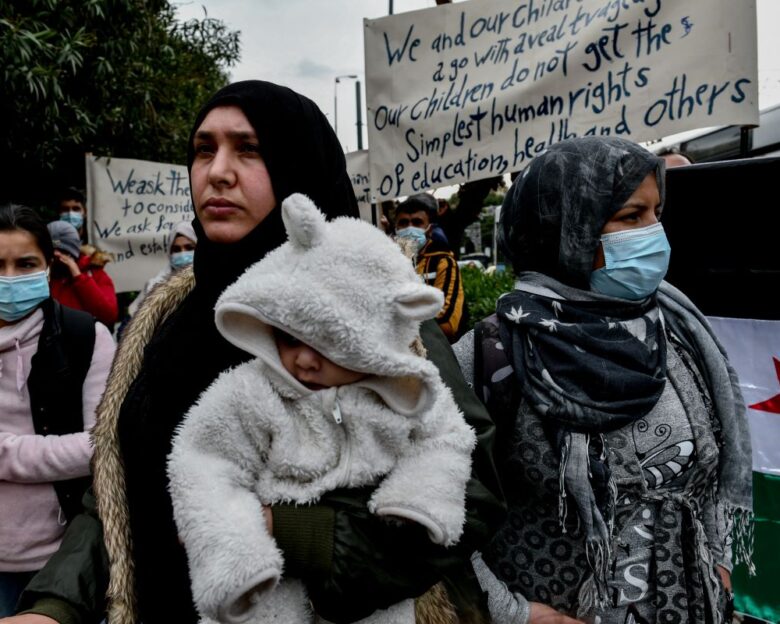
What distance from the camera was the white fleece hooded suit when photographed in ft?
3.54

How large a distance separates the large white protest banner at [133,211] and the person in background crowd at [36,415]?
3.75 metres

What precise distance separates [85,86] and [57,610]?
6965 mm

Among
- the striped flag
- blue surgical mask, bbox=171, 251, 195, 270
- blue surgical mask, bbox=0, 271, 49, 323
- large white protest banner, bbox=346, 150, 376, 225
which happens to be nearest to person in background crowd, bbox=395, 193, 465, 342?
large white protest banner, bbox=346, 150, 376, 225

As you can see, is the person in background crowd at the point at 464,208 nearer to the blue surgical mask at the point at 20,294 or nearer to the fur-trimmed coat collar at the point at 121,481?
the blue surgical mask at the point at 20,294

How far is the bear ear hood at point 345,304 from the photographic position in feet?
3.56

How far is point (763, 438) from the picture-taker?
8.66ft

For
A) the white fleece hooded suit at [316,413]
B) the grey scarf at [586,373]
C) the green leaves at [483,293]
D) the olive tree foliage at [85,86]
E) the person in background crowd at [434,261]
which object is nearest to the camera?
the white fleece hooded suit at [316,413]

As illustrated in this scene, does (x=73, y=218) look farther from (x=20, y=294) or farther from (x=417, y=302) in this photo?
(x=417, y=302)

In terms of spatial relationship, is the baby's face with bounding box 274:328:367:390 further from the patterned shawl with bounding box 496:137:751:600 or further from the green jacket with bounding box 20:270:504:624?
Answer: the patterned shawl with bounding box 496:137:751:600

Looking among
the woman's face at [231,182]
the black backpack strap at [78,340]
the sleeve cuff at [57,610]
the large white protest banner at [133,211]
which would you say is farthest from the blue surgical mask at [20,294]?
the large white protest banner at [133,211]

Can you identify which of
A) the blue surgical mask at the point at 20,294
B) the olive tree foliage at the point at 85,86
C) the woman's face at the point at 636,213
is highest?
the olive tree foliage at the point at 85,86

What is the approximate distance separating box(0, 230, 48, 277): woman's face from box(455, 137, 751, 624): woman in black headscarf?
1.84 m

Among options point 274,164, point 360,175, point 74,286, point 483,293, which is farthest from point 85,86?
point 274,164

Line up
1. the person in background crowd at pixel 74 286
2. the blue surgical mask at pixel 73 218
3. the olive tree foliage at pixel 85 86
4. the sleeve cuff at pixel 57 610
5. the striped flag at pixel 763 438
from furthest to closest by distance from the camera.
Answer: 1. the blue surgical mask at pixel 73 218
2. the olive tree foliage at pixel 85 86
3. the person in background crowd at pixel 74 286
4. the striped flag at pixel 763 438
5. the sleeve cuff at pixel 57 610
